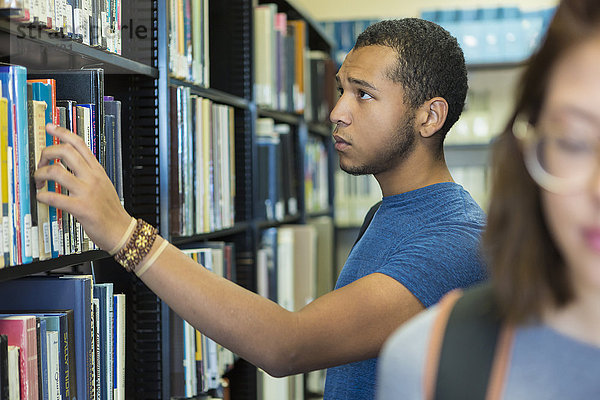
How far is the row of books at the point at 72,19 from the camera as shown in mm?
1072

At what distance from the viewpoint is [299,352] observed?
1.09 meters

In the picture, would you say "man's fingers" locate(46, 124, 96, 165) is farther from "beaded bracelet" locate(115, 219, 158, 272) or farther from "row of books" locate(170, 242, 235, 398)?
"row of books" locate(170, 242, 235, 398)

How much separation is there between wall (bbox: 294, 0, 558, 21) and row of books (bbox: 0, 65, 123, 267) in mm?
2905

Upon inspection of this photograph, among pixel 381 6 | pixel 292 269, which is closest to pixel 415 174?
pixel 292 269

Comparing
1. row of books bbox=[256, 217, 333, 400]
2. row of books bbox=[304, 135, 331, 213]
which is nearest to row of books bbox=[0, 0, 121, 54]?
row of books bbox=[256, 217, 333, 400]

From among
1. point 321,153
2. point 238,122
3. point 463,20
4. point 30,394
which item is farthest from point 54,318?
point 463,20

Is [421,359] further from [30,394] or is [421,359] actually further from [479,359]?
[30,394]

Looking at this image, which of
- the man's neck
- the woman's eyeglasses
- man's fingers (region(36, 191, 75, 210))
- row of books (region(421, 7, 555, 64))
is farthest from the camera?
row of books (region(421, 7, 555, 64))

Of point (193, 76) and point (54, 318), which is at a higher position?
point (193, 76)

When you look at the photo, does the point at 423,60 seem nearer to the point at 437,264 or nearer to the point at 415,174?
the point at 415,174

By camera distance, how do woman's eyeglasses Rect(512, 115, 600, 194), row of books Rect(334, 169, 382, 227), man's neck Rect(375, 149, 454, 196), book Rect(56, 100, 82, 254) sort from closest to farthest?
woman's eyeglasses Rect(512, 115, 600, 194) < book Rect(56, 100, 82, 254) < man's neck Rect(375, 149, 454, 196) < row of books Rect(334, 169, 382, 227)

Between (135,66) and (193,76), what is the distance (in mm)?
350

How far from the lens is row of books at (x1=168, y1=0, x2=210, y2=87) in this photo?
1.71 meters

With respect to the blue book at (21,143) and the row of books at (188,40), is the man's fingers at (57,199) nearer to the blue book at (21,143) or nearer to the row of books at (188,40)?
the blue book at (21,143)
